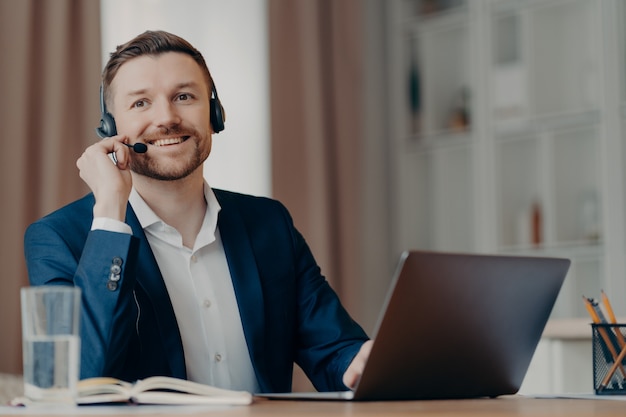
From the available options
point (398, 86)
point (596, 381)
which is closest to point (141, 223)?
point (596, 381)

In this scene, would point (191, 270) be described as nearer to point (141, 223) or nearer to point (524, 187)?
point (141, 223)

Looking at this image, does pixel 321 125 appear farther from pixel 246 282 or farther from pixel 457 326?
pixel 457 326

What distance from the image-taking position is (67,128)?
375 cm

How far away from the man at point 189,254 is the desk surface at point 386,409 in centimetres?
40

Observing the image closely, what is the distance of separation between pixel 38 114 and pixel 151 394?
2.68 m

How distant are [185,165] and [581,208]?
118 inches

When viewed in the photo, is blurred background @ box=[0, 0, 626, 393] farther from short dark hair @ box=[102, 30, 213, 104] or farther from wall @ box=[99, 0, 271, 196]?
short dark hair @ box=[102, 30, 213, 104]

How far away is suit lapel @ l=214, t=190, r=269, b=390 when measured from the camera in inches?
73.1

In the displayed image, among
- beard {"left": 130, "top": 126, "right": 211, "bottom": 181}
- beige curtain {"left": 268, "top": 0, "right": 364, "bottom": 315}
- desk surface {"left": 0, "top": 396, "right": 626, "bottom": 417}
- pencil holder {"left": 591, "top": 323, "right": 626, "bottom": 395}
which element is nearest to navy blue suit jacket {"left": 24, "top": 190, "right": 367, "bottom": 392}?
beard {"left": 130, "top": 126, "right": 211, "bottom": 181}

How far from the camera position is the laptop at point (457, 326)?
128 cm

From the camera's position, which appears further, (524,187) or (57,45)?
(524,187)

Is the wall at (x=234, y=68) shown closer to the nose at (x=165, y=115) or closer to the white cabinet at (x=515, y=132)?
the white cabinet at (x=515, y=132)

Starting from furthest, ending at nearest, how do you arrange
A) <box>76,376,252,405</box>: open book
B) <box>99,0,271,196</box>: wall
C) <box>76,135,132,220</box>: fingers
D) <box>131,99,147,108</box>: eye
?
<box>99,0,271,196</box>: wall → <box>131,99,147,108</box>: eye → <box>76,135,132,220</box>: fingers → <box>76,376,252,405</box>: open book

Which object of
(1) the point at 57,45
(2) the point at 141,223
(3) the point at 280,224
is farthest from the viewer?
(1) the point at 57,45
